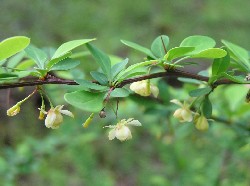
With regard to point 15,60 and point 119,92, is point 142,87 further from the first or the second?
point 15,60

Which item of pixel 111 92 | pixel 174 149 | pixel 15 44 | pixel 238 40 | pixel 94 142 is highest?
pixel 15 44

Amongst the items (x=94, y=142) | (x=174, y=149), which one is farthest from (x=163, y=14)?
(x=174, y=149)

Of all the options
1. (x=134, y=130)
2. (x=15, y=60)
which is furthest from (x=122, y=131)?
(x=134, y=130)

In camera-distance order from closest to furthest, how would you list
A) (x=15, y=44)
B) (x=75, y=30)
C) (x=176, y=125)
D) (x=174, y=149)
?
(x=15, y=44) → (x=176, y=125) → (x=174, y=149) → (x=75, y=30)

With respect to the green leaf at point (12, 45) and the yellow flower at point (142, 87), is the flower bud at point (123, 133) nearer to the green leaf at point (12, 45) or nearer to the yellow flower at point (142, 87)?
the yellow flower at point (142, 87)

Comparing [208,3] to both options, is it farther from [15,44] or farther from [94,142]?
[15,44]

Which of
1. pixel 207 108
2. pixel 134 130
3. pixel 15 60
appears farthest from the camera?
pixel 134 130
